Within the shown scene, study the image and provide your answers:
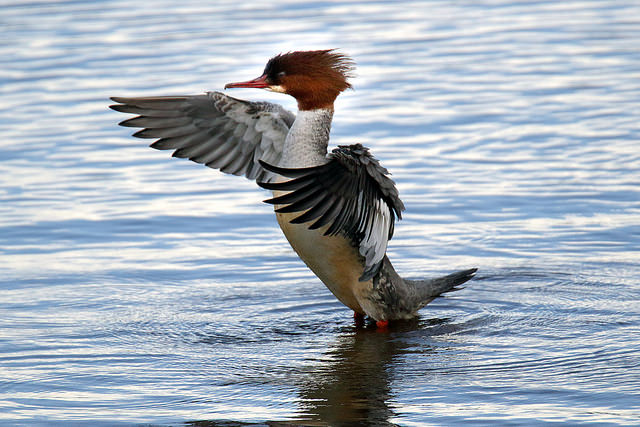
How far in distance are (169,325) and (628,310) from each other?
2.65 meters

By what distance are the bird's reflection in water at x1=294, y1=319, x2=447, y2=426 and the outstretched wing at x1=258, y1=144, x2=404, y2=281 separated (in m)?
0.40

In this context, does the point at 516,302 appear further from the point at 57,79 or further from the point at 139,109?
the point at 57,79

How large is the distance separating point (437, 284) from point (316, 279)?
0.97 meters

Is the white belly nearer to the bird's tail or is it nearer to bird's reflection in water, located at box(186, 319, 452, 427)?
bird's reflection in water, located at box(186, 319, 452, 427)

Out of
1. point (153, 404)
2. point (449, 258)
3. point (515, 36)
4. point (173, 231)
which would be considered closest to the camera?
point (153, 404)

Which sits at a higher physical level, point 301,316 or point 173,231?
point 173,231

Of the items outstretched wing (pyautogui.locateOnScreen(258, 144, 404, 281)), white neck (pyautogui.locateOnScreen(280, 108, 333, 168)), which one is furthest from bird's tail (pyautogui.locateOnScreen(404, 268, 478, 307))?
white neck (pyautogui.locateOnScreen(280, 108, 333, 168))

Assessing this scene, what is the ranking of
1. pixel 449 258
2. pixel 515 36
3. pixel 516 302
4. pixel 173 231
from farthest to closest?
pixel 515 36, pixel 173 231, pixel 449 258, pixel 516 302

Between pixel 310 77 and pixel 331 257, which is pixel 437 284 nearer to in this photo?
pixel 331 257

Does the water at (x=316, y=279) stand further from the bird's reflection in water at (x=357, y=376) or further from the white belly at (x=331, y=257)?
the white belly at (x=331, y=257)

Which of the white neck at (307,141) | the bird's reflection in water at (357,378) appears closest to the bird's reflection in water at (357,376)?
the bird's reflection in water at (357,378)

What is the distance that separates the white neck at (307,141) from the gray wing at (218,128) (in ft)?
1.68

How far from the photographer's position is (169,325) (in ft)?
20.7

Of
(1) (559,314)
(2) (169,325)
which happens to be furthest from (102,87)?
(1) (559,314)
